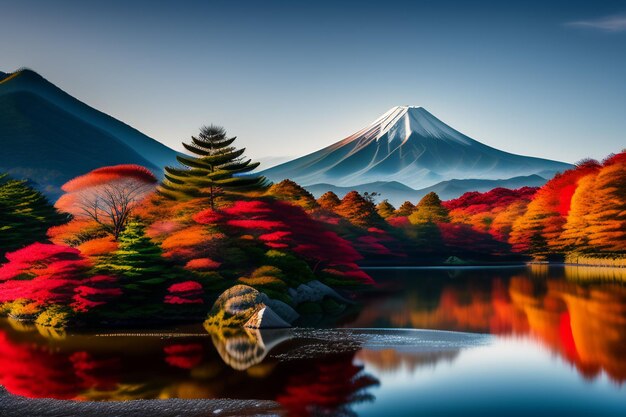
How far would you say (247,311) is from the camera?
22.6 meters

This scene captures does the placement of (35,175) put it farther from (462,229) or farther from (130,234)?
(130,234)

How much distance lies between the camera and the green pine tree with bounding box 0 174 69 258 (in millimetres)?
33719

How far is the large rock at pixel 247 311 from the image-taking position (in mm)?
22203

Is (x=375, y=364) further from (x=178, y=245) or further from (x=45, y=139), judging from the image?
(x=45, y=139)

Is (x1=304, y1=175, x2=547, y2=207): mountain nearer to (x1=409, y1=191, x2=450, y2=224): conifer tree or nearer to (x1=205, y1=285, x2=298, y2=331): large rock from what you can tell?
(x1=409, y1=191, x2=450, y2=224): conifer tree

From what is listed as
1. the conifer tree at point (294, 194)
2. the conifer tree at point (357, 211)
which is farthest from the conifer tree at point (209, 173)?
the conifer tree at point (357, 211)

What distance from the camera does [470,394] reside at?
13.5 m

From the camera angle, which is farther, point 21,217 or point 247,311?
point 21,217

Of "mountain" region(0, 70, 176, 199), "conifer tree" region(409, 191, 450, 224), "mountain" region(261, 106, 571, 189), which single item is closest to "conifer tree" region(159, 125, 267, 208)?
"conifer tree" region(409, 191, 450, 224)

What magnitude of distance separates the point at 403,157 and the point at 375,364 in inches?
6192

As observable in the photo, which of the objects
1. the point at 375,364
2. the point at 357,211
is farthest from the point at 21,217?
the point at 357,211

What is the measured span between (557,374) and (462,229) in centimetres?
4947

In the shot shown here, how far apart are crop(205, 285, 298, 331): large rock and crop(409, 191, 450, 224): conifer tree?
42483 millimetres

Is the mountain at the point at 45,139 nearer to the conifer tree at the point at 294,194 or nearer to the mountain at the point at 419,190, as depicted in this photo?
the mountain at the point at 419,190
